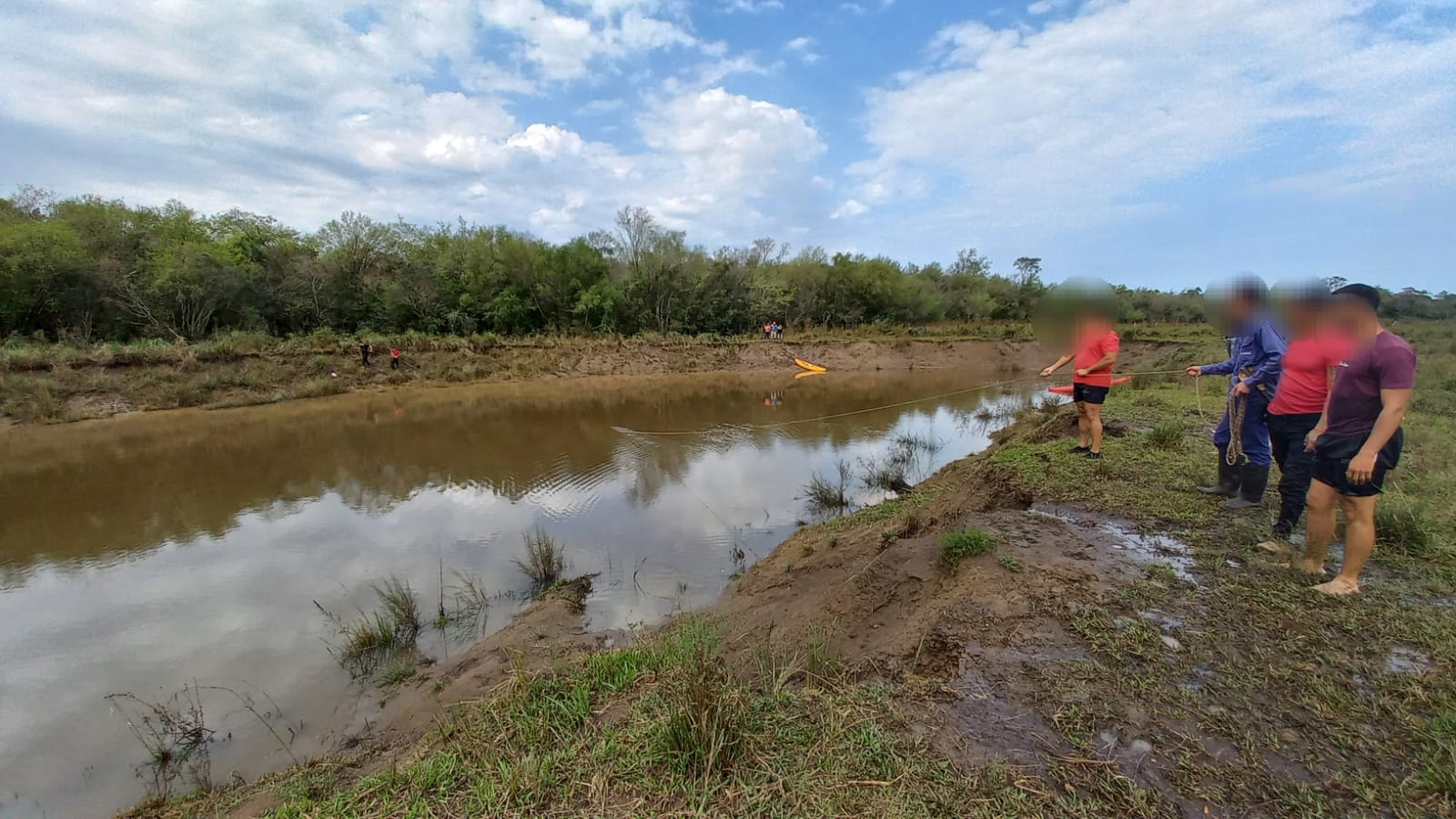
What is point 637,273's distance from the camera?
30031mm

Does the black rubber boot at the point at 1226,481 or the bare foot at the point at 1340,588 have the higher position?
the black rubber boot at the point at 1226,481

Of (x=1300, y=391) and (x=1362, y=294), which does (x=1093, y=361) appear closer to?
(x=1300, y=391)

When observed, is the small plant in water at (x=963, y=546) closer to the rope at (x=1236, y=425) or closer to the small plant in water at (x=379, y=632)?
the rope at (x=1236, y=425)

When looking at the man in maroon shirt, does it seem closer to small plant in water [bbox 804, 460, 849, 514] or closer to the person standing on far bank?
the person standing on far bank

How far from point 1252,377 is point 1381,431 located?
5.98ft

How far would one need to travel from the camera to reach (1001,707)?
2.42 metres

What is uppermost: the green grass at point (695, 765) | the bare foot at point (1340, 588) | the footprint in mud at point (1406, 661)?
the bare foot at point (1340, 588)

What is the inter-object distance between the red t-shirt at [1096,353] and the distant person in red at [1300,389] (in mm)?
1763

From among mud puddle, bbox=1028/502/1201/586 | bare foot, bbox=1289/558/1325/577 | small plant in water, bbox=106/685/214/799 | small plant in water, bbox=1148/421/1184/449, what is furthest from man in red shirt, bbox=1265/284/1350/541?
small plant in water, bbox=106/685/214/799

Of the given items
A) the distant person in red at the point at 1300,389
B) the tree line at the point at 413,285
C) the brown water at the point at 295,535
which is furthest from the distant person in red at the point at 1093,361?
the tree line at the point at 413,285

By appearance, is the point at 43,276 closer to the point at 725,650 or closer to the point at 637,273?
the point at 637,273

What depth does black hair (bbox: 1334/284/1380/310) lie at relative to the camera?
302 cm

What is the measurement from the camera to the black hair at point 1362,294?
3.02m

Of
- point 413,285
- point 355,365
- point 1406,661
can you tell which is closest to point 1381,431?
point 1406,661
